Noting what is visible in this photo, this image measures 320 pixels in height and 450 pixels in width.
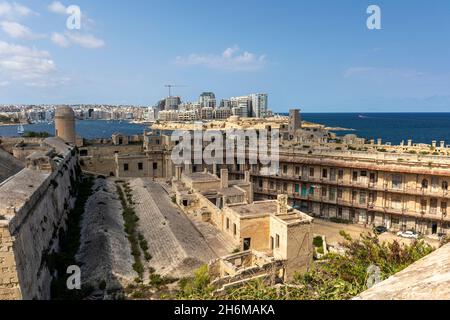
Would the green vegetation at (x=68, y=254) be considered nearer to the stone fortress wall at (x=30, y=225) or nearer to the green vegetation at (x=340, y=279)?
the stone fortress wall at (x=30, y=225)

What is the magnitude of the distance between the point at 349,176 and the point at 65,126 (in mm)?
44654

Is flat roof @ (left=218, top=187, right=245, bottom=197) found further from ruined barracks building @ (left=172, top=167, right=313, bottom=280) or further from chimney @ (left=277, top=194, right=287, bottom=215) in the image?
chimney @ (left=277, top=194, right=287, bottom=215)

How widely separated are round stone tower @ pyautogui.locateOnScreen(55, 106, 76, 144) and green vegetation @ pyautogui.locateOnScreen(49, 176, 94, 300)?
16022 millimetres

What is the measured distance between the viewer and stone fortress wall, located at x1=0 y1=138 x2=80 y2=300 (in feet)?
57.2

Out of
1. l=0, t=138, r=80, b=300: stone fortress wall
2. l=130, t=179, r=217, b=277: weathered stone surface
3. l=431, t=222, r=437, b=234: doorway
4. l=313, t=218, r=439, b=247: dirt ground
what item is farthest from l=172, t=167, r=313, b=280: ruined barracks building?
l=431, t=222, r=437, b=234: doorway

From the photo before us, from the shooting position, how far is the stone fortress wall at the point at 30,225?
17438 mm

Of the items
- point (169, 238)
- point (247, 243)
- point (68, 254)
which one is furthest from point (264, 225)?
point (68, 254)

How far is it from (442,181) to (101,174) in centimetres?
4750

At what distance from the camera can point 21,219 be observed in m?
20.3

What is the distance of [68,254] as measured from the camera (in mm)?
29047

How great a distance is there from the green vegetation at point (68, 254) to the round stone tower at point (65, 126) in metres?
16.0

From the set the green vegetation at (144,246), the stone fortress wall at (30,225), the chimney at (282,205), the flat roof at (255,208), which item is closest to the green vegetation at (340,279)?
the stone fortress wall at (30,225)
